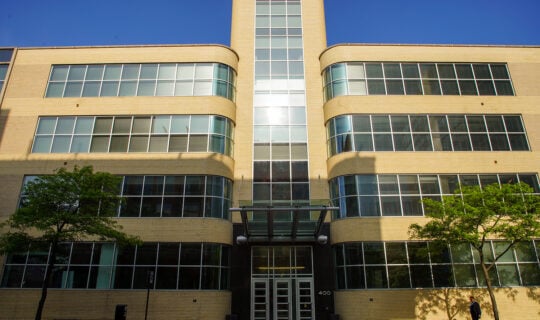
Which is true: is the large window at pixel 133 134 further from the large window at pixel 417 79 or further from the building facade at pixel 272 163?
the large window at pixel 417 79

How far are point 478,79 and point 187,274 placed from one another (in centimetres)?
2415

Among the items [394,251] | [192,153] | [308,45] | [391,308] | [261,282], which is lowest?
[391,308]

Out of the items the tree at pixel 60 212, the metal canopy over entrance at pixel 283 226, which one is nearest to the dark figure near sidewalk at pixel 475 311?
the metal canopy over entrance at pixel 283 226

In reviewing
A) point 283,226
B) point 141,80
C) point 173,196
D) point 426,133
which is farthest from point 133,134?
point 426,133

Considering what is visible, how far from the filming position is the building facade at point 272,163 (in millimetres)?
20109

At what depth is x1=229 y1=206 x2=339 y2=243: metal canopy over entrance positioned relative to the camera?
19297mm

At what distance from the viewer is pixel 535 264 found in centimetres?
2066

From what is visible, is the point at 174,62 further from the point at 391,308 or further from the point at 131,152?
the point at 391,308

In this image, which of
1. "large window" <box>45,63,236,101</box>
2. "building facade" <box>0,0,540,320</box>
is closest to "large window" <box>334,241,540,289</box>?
"building facade" <box>0,0,540,320</box>

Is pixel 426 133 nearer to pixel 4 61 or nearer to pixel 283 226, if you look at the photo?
pixel 283 226

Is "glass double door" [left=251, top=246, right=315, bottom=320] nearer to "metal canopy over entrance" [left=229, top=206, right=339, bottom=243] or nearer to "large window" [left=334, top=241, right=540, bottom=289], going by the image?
"metal canopy over entrance" [left=229, top=206, right=339, bottom=243]

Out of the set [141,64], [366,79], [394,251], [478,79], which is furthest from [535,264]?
[141,64]

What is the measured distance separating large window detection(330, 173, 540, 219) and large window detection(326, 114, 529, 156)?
6.40ft

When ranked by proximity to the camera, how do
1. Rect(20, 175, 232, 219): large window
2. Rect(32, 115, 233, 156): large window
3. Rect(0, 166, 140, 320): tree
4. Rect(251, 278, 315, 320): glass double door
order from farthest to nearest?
Rect(32, 115, 233, 156): large window → Rect(20, 175, 232, 219): large window → Rect(251, 278, 315, 320): glass double door → Rect(0, 166, 140, 320): tree
